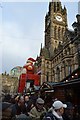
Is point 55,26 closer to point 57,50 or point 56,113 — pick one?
point 57,50

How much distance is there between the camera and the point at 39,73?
60.1 metres

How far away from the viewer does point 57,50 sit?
172ft

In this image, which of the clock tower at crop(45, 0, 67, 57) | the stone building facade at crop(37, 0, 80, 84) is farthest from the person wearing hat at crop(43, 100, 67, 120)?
the clock tower at crop(45, 0, 67, 57)

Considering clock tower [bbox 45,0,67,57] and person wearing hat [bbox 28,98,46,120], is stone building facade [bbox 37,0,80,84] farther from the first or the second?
person wearing hat [bbox 28,98,46,120]

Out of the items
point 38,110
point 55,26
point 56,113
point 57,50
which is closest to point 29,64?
point 57,50

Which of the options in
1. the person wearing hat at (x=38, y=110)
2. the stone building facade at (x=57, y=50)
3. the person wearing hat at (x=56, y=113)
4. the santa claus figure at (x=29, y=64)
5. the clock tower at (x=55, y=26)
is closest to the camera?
the person wearing hat at (x=56, y=113)

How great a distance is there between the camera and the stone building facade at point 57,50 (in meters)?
40.6

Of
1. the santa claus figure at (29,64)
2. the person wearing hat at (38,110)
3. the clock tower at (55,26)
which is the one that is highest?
the clock tower at (55,26)

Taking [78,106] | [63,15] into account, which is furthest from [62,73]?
[78,106]

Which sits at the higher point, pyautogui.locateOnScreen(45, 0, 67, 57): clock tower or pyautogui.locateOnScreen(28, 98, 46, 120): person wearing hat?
pyautogui.locateOnScreen(45, 0, 67, 57): clock tower

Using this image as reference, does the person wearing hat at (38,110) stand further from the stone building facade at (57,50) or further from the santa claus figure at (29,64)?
the santa claus figure at (29,64)

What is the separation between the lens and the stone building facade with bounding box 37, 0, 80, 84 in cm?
4060

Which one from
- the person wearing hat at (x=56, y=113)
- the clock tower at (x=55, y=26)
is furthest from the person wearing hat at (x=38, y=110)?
the clock tower at (x=55, y=26)

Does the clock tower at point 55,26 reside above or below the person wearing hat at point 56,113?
above
